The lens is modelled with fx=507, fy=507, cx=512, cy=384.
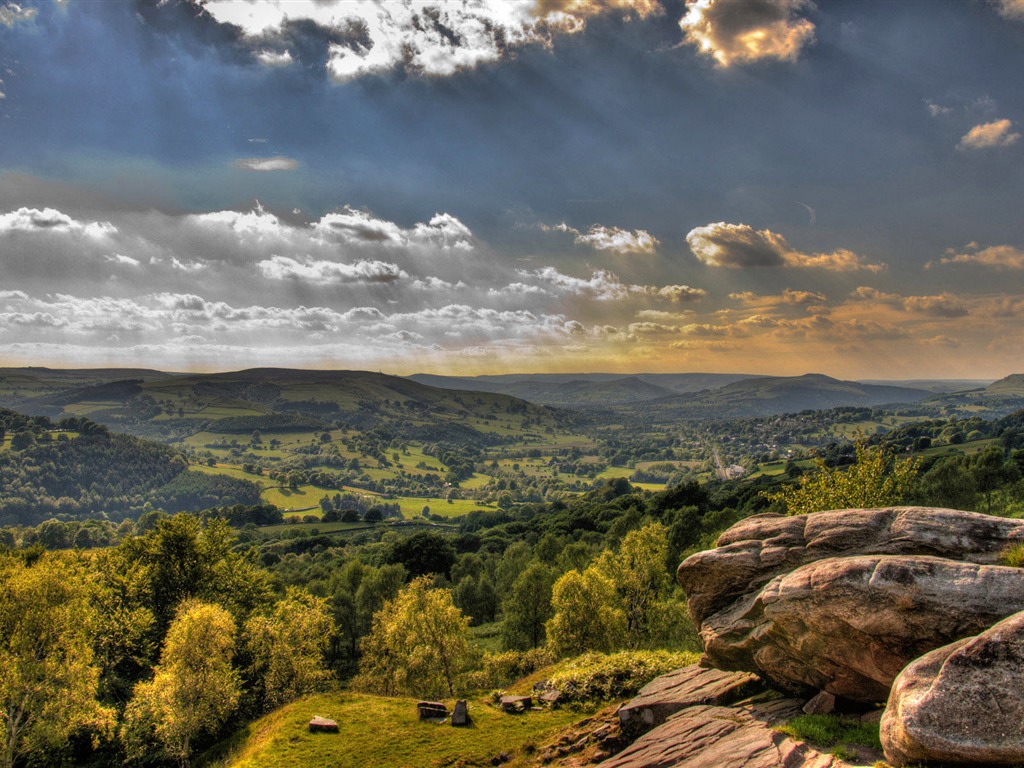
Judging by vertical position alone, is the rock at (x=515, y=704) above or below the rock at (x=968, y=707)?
below

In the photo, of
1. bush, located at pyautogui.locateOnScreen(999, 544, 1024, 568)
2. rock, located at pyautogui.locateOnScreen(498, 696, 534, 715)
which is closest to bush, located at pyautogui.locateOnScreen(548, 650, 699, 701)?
rock, located at pyautogui.locateOnScreen(498, 696, 534, 715)

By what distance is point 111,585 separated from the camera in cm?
5275

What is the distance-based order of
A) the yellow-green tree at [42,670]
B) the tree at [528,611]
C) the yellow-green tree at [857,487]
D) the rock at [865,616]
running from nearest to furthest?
the rock at [865,616]
the yellow-green tree at [42,670]
the yellow-green tree at [857,487]
the tree at [528,611]

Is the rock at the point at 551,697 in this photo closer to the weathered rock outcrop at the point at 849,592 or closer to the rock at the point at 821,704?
the weathered rock outcrop at the point at 849,592

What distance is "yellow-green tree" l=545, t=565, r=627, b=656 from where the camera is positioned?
47856 millimetres

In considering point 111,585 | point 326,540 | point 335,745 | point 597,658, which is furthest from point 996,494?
point 326,540

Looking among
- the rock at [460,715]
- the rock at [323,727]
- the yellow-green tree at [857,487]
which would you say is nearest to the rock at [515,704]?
the rock at [460,715]

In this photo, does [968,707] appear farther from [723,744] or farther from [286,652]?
[286,652]

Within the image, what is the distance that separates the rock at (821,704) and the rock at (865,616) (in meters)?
0.28

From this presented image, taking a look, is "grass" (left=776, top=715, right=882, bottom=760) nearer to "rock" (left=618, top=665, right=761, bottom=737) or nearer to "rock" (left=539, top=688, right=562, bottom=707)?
"rock" (left=618, top=665, right=761, bottom=737)

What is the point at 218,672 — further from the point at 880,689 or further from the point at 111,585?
the point at 880,689

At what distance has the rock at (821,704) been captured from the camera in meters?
20.1

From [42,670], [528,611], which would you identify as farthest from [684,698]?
[528,611]

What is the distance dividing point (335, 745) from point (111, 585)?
3789 centimetres
